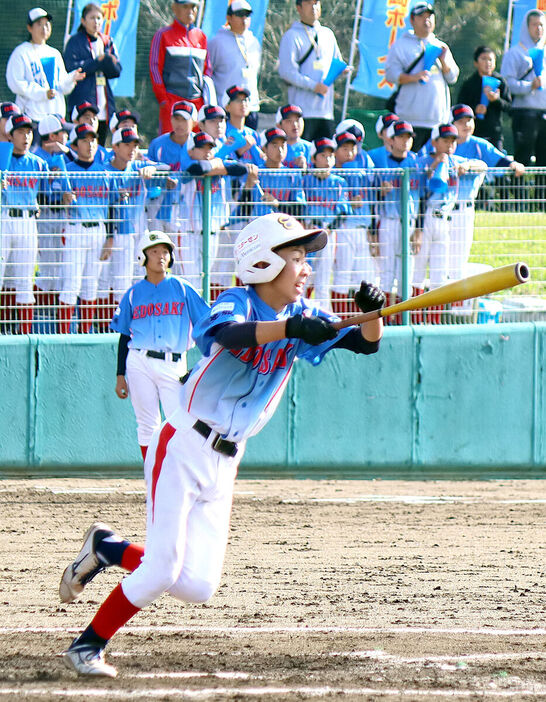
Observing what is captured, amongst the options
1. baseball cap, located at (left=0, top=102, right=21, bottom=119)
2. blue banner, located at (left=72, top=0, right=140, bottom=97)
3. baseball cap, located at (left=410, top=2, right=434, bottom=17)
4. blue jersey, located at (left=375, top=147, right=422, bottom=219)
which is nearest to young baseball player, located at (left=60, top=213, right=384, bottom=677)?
blue jersey, located at (left=375, top=147, right=422, bottom=219)

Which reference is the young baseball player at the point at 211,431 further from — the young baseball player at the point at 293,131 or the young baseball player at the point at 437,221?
the young baseball player at the point at 293,131

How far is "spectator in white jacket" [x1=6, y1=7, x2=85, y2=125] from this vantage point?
40.9 feet

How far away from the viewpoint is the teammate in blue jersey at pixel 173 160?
36.3 ft

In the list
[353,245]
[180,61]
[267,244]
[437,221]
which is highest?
[180,61]

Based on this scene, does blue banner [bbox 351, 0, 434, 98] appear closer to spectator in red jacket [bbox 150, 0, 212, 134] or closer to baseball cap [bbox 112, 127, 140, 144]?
spectator in red jacket [bbox 150, 0, 212, 134]

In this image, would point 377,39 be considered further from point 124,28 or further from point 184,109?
point 184,109

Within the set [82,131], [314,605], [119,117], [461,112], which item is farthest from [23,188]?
[314,605]

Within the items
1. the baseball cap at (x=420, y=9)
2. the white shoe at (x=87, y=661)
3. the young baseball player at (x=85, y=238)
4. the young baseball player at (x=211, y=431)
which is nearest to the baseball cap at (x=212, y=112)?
the young baseball player at (x=85, y=238)

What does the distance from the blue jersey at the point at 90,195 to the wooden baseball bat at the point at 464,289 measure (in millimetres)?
6562

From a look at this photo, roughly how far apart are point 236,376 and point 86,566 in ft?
4.09

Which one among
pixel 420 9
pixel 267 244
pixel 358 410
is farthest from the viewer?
pixel 420 9

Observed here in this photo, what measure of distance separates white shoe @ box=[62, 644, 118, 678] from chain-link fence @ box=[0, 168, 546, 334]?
636 cm

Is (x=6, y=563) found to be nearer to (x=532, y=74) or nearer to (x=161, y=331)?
(x=161, y=331)

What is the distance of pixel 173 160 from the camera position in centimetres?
1173
